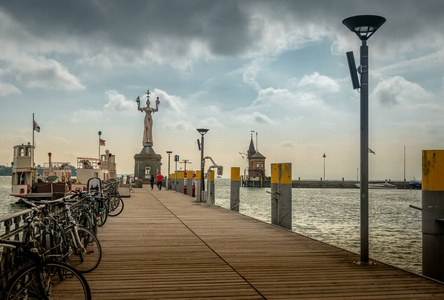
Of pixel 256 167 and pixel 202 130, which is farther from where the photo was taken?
pixel 256 167

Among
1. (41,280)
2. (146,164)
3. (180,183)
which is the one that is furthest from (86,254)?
(146,164)

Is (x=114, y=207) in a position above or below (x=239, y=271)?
above

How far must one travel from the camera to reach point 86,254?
683cm

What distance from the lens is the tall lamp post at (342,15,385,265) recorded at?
7.53 meters

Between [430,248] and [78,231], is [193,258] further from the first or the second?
[430,248]

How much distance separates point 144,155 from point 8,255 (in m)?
60.4

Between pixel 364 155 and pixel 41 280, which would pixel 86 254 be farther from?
pixel 364 155

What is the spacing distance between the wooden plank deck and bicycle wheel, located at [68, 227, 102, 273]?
210mm

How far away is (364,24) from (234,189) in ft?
42.8

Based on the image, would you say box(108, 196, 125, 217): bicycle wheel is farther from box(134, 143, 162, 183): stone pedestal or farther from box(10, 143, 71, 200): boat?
box(134, 143, 162, 183): stone pedestal

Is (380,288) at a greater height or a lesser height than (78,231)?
lesser

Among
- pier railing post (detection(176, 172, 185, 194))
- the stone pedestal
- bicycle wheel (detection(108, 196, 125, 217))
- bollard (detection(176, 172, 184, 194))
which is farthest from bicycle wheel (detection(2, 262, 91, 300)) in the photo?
the stone pedestal

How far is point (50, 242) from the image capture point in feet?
19.4

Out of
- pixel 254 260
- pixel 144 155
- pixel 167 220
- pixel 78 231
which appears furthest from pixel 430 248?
pixel 144 155
